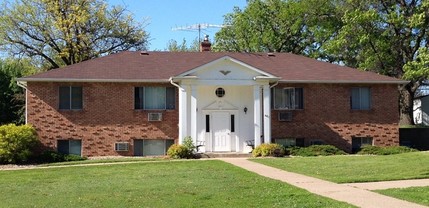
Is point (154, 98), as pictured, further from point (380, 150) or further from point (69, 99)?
point (380, 150)

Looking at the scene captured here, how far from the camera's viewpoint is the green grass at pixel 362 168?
570 inches

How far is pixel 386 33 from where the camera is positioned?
3459cm

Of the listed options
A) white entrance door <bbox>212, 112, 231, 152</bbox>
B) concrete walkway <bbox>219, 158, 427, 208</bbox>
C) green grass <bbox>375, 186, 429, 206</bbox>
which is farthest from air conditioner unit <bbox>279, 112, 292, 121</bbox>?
green grass <bbox>375, 186, 429, 206</bbox>

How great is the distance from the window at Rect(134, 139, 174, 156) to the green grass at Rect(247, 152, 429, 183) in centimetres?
607

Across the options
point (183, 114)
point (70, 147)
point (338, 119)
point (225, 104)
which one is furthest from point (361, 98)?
point (70, 147)

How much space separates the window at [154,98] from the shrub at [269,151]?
4.55m

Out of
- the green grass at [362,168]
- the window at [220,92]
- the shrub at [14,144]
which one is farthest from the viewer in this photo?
the window at [220,92]

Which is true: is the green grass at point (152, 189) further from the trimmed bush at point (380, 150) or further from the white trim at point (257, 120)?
→ the trimmed bush at point (380, 150)

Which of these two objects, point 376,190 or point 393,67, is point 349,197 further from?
point 393,67

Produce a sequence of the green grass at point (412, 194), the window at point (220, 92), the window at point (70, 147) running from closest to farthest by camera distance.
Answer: the green grass at point (412, 194) → the window at point (70, 147) → the window at point (220, 92)

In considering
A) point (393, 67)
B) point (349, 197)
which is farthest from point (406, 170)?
point (393, 67)

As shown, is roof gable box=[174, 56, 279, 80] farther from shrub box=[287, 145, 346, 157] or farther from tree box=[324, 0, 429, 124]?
tree box=[324, 0, 429, 124]

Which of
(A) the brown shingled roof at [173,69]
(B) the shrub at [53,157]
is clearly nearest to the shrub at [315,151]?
(A) the brown shingled roof at [173,69]

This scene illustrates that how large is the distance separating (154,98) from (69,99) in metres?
3.91
